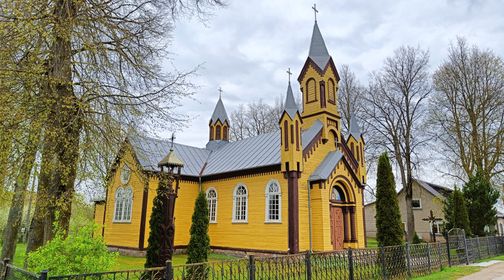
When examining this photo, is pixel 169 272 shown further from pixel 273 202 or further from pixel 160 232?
pixel 273 202

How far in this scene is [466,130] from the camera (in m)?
22.0

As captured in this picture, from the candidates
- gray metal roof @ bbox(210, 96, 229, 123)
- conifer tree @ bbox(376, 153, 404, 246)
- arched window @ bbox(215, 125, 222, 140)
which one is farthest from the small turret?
gray metal roof @ bbox(210, 96, 229, 123)

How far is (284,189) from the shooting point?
15.3 m

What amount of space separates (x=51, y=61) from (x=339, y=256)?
7.67m

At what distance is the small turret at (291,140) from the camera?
14930 mm

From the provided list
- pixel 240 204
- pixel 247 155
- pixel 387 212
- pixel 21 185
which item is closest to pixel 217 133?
pixel 247 155

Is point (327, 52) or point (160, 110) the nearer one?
point (160, 110)

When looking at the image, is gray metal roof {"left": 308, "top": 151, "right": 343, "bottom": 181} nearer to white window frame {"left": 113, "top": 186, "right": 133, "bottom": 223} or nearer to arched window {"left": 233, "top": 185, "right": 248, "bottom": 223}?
arched window {"left": 233, "top": 185, "right": 248, "bottom": 223}

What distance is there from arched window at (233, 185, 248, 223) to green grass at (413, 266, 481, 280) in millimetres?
8647

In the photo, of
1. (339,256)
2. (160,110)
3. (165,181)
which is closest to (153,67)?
(160,110)

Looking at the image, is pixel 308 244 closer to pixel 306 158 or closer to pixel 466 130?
pixel 306 158

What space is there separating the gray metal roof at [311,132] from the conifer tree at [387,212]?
457 cm

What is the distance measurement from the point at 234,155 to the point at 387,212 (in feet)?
33.4

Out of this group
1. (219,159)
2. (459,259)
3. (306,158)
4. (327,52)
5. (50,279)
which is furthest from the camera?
(219,159)
